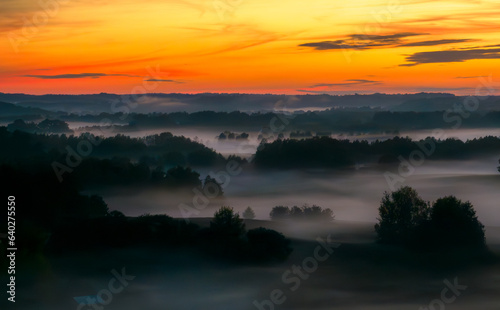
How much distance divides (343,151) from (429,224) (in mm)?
85935

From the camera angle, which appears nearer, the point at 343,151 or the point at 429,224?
the point at 429,224

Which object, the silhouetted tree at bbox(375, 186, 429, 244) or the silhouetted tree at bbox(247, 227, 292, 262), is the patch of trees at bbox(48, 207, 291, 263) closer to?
the silhouetted tree at bbox(247, 227, 292, 262)

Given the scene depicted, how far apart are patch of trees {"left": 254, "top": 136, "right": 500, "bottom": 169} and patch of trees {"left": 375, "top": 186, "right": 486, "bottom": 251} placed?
256 ft

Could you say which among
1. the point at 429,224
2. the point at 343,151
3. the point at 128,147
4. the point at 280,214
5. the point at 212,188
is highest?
the point at 128,147

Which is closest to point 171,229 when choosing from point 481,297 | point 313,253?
point 313,253

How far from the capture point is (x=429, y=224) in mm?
38812

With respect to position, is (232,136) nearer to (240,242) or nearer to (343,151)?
(343,151)

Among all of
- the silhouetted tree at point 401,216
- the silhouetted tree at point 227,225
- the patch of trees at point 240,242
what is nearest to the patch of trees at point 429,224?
the silhouetted tree at point 401,216

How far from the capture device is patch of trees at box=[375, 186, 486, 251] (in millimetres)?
37656

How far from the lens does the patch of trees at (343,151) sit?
120438 millimetres

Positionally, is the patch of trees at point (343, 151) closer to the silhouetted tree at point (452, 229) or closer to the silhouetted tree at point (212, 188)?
the silhouetted tree at point (212, 188)

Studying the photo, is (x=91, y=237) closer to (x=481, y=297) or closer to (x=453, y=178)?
(x=481, y=297)

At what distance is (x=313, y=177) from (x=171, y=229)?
78.7 meters

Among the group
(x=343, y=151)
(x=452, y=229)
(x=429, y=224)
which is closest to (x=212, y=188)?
(x=429, y=224)
